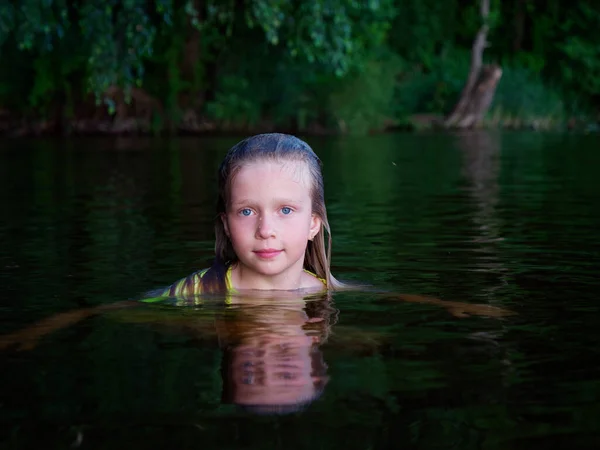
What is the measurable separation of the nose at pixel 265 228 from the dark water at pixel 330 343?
0.38 m

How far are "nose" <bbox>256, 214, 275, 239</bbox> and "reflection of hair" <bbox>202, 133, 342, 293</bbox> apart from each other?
21 centimetres

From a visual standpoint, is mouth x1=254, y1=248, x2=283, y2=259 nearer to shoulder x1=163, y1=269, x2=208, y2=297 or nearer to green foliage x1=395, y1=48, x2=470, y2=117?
shoulder x1=163, y1=269, x2=208, y2=297

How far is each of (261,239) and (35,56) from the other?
33424 mm

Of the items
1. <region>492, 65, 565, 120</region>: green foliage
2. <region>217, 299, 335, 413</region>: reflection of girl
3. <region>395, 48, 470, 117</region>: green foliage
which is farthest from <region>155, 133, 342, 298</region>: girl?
<region>395, 48, 470, 117</region>: green foliage

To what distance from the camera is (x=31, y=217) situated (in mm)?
13289

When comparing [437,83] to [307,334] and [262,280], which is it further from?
[307,334]

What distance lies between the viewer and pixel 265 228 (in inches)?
252

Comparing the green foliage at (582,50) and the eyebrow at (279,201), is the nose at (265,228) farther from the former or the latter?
the green foliage at (582,50)

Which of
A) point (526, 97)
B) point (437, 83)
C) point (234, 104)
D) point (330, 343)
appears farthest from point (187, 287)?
point (437, 83)

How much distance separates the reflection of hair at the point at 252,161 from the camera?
21.2 ft

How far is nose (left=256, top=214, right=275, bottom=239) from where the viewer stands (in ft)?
20.9

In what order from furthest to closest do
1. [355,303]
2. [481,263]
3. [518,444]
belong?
[481,263] < [355,303] < [518,444]

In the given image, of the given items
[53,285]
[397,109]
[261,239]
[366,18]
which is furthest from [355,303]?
[397,109]

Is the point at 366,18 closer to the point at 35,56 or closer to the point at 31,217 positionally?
the point at 35,56
